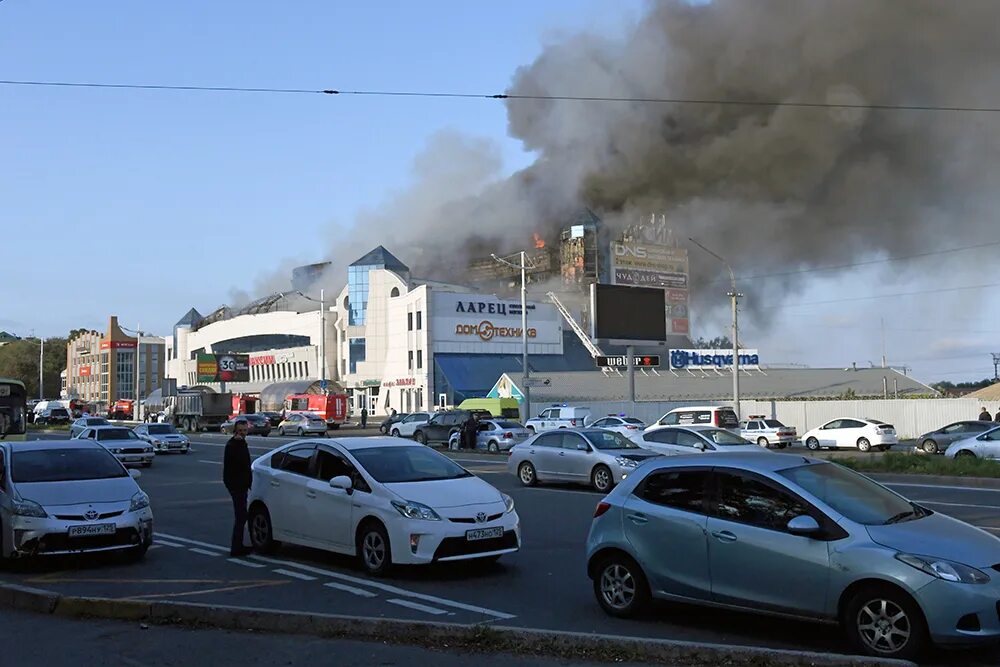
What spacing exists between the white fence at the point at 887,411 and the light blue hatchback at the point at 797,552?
38.5 metres

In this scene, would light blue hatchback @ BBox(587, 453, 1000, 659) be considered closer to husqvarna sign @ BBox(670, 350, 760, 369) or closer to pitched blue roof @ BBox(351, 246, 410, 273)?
husqvarna sign @ BBox(670, 350, 760, 369)

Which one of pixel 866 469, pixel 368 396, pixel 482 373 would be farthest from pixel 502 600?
pixel 368 396

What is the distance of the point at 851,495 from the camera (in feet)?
22.3

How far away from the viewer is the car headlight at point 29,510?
1005 centimetres

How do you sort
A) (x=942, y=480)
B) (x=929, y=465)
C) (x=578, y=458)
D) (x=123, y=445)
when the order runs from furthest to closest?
(x=123, y=445)
(x=929, y=465)
(x=942, y=480)
(x=578, y=458)

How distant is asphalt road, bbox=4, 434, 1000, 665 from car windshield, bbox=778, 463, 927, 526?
92cm

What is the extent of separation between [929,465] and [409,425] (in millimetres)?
25306

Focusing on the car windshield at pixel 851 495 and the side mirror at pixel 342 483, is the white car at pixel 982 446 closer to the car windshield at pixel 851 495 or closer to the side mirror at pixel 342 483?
the car windshield at pixel 851 495

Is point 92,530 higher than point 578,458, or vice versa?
point 578,458

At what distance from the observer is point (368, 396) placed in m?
75.9

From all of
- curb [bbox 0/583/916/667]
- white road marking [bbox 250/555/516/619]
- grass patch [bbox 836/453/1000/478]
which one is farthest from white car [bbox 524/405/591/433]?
curb [bbox 0/583/916/667]

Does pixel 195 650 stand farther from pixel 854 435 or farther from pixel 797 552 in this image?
pixel 854 435

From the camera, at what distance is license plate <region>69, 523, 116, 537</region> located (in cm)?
1006

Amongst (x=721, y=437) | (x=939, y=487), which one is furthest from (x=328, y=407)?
(x=939, y=487)
